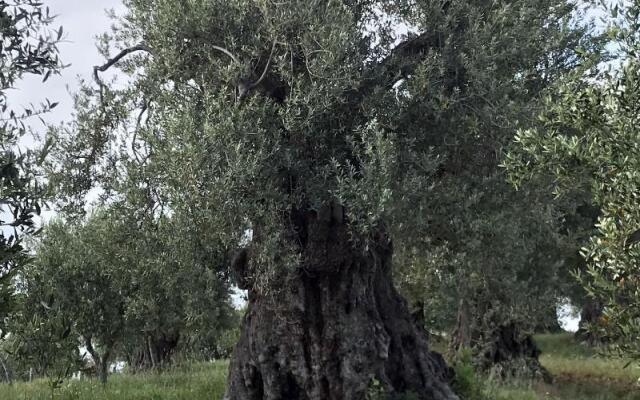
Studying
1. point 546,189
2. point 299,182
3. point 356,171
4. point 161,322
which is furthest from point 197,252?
point 161,322

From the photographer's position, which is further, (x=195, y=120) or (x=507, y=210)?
(x=507, y=210)

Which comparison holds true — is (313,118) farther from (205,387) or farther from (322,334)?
(205,387)

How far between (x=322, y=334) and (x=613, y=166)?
7.32 metres

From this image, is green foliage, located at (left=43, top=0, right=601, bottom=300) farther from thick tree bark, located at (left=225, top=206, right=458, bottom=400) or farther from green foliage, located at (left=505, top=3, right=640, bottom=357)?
green foliage, located at (left=505, top=3, right=640, bottom=357)

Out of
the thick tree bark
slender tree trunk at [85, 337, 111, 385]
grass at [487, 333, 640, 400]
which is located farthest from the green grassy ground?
the thick tree bark

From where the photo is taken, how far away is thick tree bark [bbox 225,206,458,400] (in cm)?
1359

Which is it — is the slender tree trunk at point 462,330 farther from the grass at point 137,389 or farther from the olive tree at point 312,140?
the olive tree at point 312,140

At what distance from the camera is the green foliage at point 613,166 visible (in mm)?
8453

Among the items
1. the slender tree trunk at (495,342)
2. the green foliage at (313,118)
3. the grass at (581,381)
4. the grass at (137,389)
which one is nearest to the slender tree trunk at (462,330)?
the slender tree trunk at (495,342)

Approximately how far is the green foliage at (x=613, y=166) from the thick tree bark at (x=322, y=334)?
4.75 m

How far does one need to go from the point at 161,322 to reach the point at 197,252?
12880 millimetres

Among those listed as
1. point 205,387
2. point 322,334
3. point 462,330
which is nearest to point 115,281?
point 205,387

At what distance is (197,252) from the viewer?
12.4m

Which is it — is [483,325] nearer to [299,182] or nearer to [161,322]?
[161,322]
